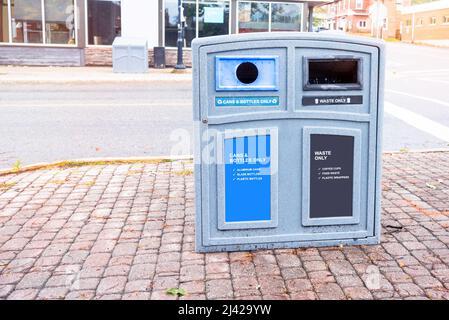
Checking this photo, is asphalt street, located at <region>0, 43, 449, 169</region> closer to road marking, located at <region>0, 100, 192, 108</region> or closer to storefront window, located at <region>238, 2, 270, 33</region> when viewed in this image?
road marking, located at <region>0, 100, 192, 108</region>

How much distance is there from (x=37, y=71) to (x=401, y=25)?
6725cm

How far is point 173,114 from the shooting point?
38.1 feet

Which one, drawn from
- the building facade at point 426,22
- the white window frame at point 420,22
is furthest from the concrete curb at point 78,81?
the white window frame at point 420,22

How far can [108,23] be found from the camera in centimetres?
2420

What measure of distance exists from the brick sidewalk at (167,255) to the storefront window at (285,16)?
20.1 meters

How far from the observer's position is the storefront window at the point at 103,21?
941 inches

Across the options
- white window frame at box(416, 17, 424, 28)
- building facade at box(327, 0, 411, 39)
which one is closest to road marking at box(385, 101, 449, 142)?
building facade at box(327, 0, 411, 39)

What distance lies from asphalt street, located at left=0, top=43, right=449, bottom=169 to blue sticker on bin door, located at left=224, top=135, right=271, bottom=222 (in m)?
4.11

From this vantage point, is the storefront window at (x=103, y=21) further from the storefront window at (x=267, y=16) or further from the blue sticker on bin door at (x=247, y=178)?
the blue sticker on bin door at (x=247, y=178)

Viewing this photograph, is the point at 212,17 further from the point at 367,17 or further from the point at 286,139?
the point at 367,17

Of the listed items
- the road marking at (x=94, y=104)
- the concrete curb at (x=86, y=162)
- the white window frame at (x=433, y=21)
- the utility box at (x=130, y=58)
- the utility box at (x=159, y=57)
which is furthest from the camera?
the white window frame at (x=433, y=21)

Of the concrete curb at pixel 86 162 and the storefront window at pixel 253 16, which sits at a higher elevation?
the storefront window at pixel 253 16
